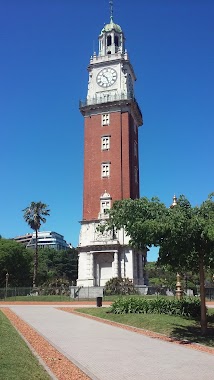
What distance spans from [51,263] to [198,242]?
271ft

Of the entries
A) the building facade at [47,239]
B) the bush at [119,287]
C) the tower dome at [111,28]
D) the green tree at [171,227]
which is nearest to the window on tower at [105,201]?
the bush at [119,287]

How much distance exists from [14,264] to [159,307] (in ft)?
157

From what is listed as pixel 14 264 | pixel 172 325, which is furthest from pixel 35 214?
pixel 172 325

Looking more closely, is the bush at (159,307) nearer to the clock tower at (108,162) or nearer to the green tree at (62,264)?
the clock tower at (108,162)

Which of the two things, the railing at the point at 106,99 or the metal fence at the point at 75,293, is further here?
the railing at the point at 106,99

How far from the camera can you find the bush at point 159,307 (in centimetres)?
1984

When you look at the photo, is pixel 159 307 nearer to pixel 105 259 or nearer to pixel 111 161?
pixel 105 259

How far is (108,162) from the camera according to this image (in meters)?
52.4

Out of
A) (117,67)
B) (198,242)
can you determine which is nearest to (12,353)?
(198,242)

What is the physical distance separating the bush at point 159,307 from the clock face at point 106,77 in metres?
41.1

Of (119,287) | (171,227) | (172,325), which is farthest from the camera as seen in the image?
(119,287)

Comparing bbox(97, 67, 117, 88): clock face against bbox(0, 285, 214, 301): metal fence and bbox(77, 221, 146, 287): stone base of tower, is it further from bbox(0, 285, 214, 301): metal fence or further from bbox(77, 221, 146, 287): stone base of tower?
bbox(0, 285, 214, 301): metal fence

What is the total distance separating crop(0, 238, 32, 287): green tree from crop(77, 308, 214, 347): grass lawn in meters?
45.4

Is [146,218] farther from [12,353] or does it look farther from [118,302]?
[118,302]
